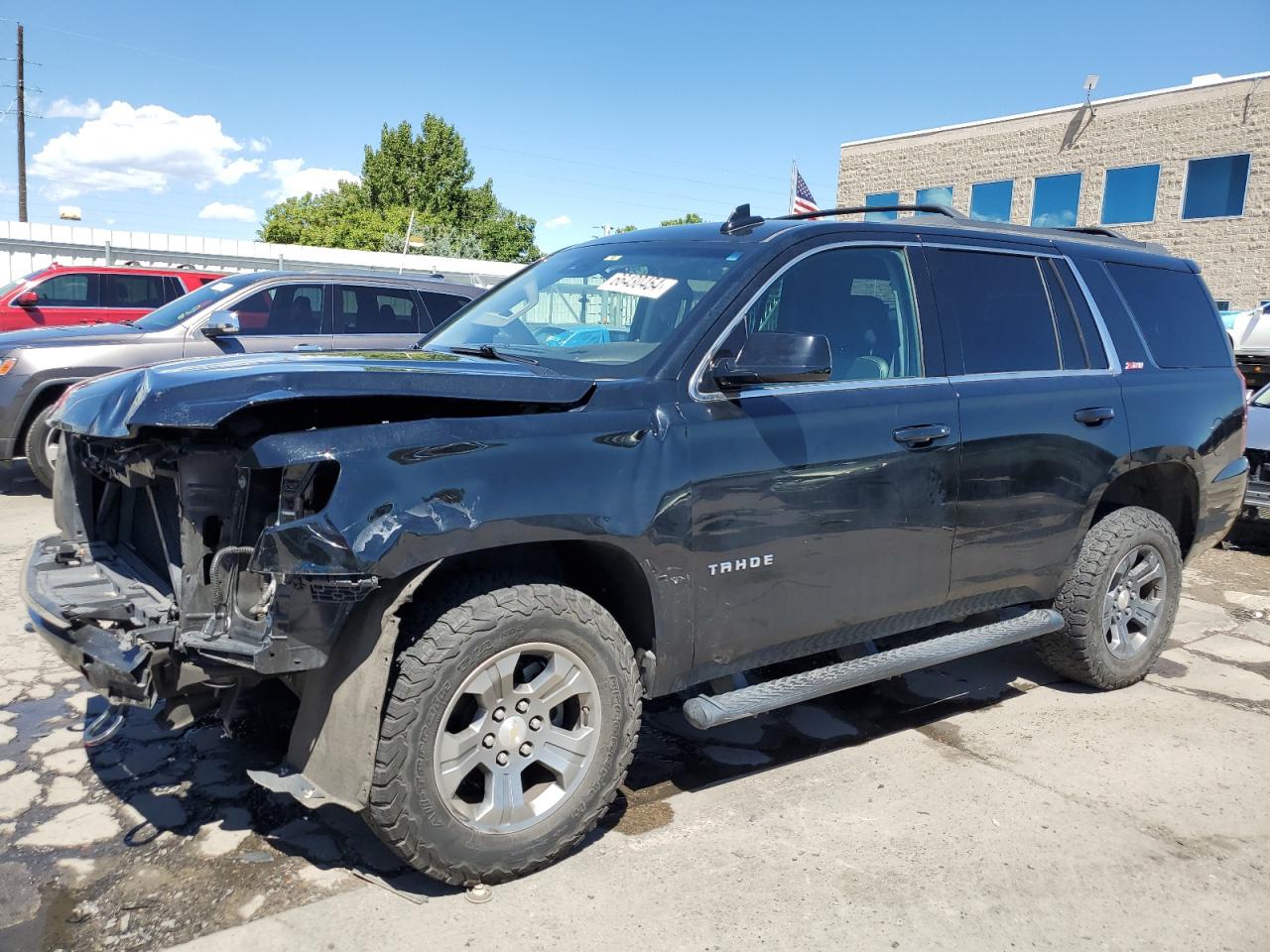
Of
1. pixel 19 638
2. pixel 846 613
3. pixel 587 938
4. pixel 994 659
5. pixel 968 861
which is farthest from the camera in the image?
pixel 994 659

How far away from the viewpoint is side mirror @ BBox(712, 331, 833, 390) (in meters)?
3.21

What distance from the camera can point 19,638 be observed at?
502cm

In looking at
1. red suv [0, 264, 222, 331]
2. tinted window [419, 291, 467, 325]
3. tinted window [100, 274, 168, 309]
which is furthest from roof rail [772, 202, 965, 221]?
tinted window [100, 274, 168, 309]

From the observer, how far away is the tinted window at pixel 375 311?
9.09 m

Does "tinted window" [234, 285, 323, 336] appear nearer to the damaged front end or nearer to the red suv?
the red suv

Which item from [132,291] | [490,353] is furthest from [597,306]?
[132,291]

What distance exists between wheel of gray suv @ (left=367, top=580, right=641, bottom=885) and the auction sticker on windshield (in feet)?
4.18

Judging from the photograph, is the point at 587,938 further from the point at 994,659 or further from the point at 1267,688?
the point at 1267,688

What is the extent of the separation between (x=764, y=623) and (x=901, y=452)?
0.85 metres

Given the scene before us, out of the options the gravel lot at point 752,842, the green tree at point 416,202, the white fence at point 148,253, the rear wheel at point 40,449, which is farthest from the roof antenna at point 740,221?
the green tree at point 416,202

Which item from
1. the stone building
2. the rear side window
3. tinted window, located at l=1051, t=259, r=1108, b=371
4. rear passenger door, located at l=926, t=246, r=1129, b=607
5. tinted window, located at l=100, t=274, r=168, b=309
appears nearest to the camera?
rear passenger door, located at l=926, t=246, r=1129, b=607

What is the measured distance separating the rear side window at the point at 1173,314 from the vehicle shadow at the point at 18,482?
8385 millimetres

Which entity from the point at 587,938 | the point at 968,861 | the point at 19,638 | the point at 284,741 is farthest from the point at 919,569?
the point at 19,638

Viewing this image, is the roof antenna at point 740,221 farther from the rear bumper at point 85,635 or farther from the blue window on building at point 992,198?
the blue window on building at point 992,198
